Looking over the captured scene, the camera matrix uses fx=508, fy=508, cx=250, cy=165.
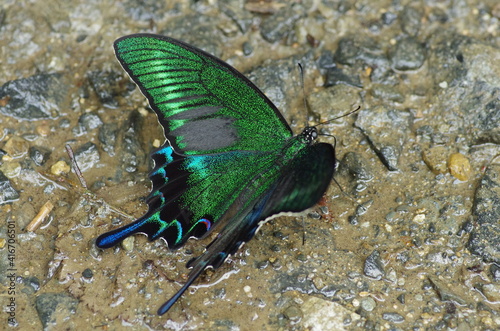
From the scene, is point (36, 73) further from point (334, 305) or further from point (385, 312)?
point (385, 312)

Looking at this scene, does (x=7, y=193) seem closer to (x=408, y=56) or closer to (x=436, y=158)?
(x=436, y=158)

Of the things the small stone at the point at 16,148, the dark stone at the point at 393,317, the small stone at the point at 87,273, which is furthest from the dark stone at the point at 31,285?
the dark stone at the point at 393,317

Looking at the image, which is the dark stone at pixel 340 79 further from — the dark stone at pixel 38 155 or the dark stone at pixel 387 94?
the dark stone at pixel 38 155

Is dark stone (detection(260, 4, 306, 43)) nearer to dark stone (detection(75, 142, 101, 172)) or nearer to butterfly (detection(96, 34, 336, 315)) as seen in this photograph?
butterfly (detection(96, 34, 336, 315))

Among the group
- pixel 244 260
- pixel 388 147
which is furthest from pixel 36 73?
pixel 388 147

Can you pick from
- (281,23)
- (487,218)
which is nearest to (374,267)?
(487,218)

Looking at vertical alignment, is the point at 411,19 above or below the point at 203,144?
above

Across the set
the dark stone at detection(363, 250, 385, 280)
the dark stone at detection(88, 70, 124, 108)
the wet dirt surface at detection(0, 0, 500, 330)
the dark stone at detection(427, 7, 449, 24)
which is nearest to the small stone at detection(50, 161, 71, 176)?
the wet dirt surface at detection(0, 0, 500, 330)
